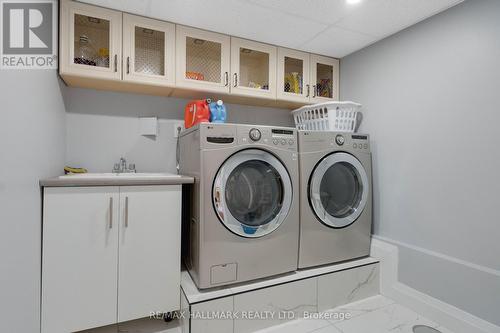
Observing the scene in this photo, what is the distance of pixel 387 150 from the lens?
7.20ft

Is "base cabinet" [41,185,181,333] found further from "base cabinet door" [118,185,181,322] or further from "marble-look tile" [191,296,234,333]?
"marble-look tile" [191,296,234,333]

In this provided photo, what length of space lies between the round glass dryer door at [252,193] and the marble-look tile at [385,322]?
0.84 meters

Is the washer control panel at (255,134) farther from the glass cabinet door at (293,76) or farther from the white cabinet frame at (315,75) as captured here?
the white cabinet frame at (315,75)

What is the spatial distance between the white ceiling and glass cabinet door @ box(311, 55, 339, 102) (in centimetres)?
33

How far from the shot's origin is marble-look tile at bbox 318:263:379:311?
1890 mm

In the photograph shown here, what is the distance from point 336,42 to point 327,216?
5.08 ft

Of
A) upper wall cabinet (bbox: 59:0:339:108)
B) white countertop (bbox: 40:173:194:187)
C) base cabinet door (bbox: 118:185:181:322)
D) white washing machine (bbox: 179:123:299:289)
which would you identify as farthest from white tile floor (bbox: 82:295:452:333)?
upper wall cabinet (bbox: 59:0:339:108)

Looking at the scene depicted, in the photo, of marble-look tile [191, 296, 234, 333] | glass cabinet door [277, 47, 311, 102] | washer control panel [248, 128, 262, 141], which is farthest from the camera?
glass cabinet door [277, 47, 311, 102]

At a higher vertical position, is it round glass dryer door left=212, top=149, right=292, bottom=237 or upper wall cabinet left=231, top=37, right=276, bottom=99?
upper wall cabinet left=231, top=37, right=276, bottom=99

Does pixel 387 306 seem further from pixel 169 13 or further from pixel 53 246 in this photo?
pixel 169 13

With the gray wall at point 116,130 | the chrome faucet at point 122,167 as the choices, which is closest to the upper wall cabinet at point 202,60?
the gray wall at point 116,130

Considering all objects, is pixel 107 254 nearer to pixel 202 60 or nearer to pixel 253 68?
pixel 202 60

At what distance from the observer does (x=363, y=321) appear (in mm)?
1799

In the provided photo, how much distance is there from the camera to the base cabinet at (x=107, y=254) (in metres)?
1.40
